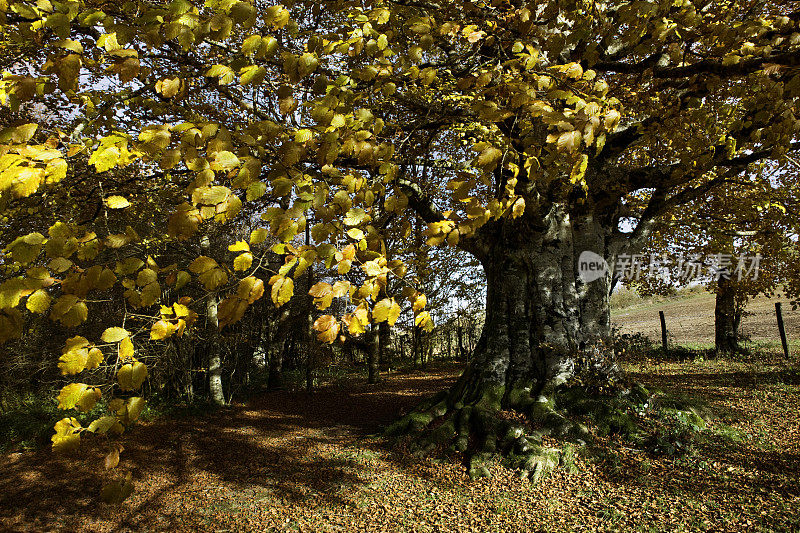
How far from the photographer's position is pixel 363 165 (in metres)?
2.04

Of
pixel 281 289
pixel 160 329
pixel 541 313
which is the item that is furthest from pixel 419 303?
pixel 541 313

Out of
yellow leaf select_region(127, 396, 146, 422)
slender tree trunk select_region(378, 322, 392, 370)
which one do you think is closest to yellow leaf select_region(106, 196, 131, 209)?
yellow leaf select_region(127, 396, 146, 422)

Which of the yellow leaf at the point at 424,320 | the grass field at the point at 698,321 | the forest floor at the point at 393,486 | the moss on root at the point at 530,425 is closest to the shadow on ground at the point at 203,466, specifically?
the forest floor at the point at 393,486

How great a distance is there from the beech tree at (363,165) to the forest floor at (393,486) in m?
1.01

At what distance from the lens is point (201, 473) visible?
542 cm

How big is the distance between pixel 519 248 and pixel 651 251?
25.5 feet

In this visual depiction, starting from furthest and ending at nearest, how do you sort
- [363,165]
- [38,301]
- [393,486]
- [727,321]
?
[727,321] < [393,486] < [363,165] < [38,301]

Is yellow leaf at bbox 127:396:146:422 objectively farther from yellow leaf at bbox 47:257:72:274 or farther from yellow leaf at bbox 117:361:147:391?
yellow leaf at bbox 47:257:72:274

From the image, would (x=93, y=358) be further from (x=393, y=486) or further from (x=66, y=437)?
(x=393, y=486)

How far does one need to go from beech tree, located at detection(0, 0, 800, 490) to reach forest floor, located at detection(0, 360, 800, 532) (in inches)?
39.8

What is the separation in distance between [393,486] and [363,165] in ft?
12.7

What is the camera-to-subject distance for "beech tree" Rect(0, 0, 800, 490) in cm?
142

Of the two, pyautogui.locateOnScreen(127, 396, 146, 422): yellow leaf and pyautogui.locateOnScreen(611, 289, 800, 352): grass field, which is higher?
pyautogui.locateOnScreen(127, 396, 146, 422): yellow leaf

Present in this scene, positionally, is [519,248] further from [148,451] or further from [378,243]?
[148,451]
